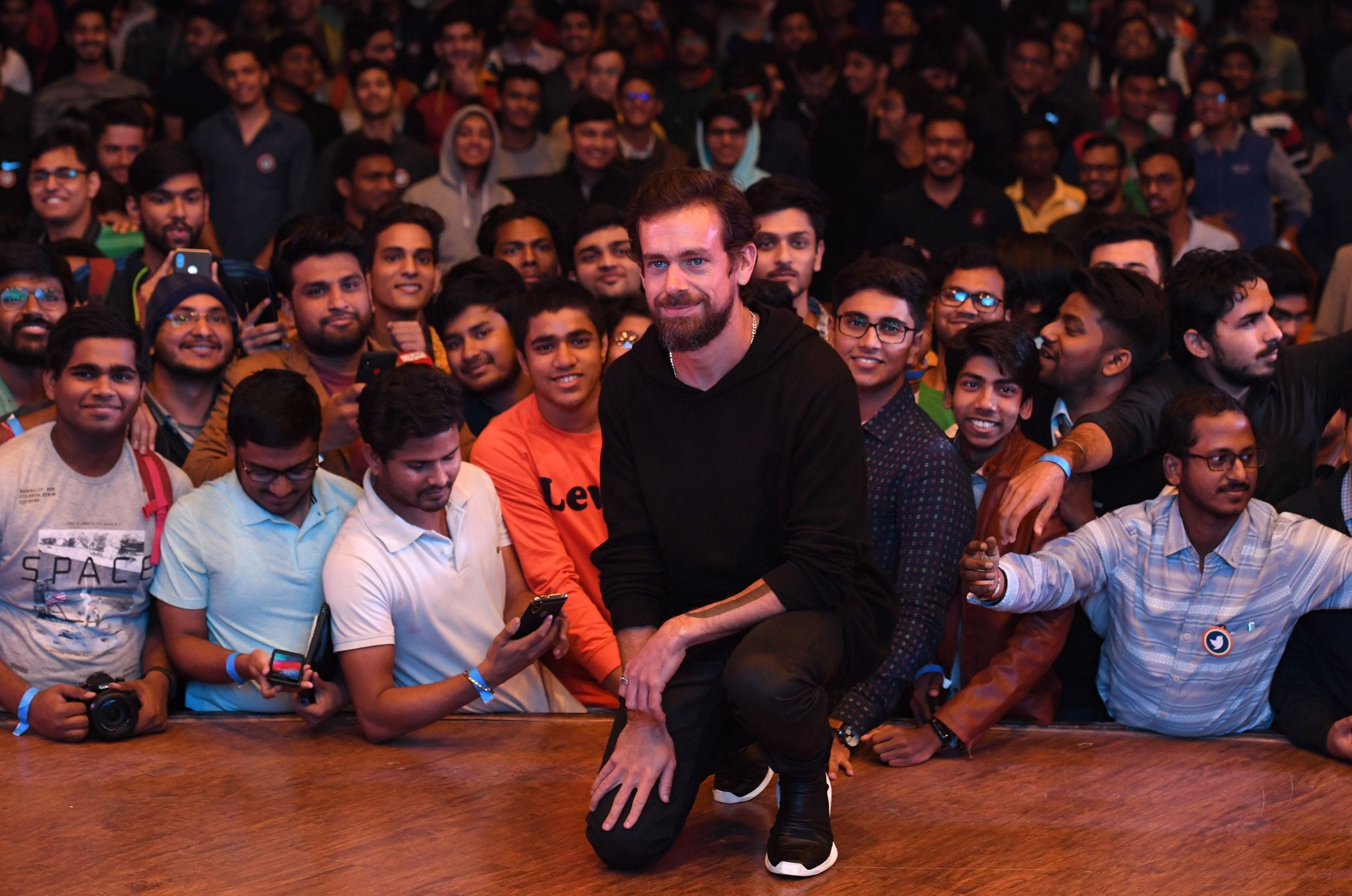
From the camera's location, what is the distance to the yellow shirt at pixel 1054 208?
20.6ft

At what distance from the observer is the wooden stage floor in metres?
2.68

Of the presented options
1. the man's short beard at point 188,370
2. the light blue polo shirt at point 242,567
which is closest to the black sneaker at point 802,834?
the light blue polo shirt at point 242,567

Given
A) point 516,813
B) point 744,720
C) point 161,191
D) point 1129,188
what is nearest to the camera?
point 744,720

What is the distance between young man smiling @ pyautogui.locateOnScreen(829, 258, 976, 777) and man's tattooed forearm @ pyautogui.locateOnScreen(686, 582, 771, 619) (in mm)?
546

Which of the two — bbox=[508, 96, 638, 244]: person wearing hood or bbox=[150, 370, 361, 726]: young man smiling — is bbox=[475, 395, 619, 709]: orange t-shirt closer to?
bbox=[150, 370, 361, 726]: young man smiling

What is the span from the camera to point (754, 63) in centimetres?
725

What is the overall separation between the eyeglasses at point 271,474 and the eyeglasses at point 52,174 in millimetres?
2204

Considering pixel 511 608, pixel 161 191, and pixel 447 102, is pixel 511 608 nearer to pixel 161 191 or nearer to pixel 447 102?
pixel 161 191

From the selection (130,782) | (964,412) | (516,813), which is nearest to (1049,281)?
(964,412)

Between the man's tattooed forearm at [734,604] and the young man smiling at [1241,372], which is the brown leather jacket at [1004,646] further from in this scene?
the man's tattooed forearm at [734,604]

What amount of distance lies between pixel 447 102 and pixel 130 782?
460 cm

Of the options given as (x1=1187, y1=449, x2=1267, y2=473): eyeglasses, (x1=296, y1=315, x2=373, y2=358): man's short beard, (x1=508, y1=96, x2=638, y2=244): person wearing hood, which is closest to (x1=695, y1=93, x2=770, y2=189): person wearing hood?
(x1=508, y1=96, x2=638, y2=244): person wearing hood

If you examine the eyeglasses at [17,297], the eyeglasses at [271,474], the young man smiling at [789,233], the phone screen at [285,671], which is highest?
the young man smiling at [789,233]

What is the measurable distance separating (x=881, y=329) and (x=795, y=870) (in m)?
1.44
